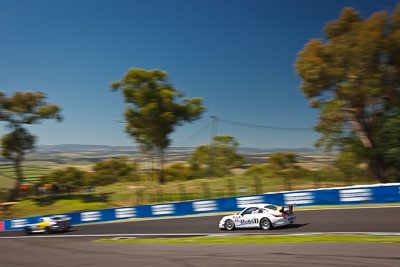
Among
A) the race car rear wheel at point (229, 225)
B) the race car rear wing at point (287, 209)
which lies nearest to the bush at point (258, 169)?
the race car rear wheel at point (229, 225)

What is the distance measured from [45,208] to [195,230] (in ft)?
91.4

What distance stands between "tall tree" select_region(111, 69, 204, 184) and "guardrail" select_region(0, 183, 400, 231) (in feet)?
72.5

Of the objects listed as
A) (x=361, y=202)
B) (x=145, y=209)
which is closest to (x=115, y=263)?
(x=361, y=202)

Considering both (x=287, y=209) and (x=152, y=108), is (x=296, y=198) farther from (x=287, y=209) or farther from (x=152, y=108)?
(x=152, y=108)

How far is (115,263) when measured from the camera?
9.24 metres

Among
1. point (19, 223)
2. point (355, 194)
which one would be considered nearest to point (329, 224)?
point (355, 194)

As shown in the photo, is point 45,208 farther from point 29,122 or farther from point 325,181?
point 325,181

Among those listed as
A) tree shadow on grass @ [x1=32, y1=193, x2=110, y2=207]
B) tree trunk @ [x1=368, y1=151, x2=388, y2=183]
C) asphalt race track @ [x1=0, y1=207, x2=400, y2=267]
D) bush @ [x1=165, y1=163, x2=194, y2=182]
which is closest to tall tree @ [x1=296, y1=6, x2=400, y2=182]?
tree trunk @ [x1=368, y1=151, x2=388, y2=183]

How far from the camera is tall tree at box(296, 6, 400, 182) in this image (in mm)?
27672

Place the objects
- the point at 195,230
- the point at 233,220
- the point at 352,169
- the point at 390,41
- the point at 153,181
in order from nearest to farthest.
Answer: the point at 233,220 < the point at 195,230 < the point at 390,41 < the point at 352,169 < the point at 153,181

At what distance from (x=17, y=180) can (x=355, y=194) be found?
39349mm

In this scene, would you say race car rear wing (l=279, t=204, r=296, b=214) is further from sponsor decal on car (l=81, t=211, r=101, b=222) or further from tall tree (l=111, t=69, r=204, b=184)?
tall tree (l=111, t=69, r=204, b=184)

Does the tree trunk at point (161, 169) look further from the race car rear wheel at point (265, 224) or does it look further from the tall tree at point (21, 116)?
the race car rear wheel at point (265, 224)

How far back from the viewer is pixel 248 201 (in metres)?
23.9
